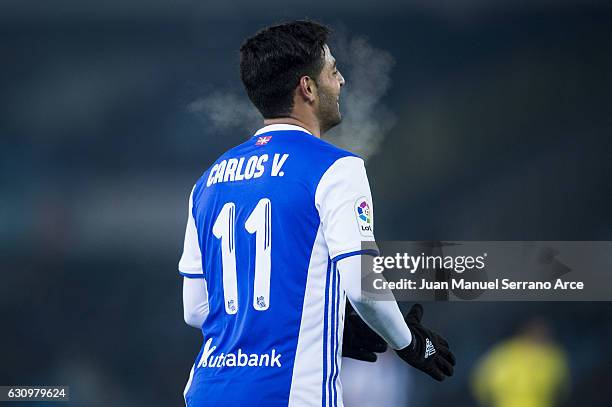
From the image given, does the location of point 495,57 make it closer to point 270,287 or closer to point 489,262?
point 489,262

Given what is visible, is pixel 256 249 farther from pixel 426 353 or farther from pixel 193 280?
pixel 426 353

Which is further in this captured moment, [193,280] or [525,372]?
[525,372]

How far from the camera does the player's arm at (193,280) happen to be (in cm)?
241

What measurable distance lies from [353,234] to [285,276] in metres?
0.20

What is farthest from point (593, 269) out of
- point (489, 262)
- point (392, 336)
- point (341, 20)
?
point (392, 336)

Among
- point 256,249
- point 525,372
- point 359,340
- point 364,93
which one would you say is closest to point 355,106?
point 364,93

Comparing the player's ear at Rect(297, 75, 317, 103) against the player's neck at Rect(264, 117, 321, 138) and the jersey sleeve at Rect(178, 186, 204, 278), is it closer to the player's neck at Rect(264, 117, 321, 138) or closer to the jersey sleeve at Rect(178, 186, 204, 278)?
the player's neck at Rect(264, 117, 321, 138)

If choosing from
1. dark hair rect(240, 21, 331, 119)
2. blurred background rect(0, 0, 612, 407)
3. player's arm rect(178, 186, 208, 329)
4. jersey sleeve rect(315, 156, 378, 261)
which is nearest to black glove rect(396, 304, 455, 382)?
jersey sleeve rect(315, 156, 378, 261)

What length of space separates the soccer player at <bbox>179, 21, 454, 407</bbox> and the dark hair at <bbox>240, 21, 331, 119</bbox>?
0.32 feet

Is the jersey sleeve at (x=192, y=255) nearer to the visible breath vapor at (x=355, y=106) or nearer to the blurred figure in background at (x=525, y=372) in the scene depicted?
the blurred figure in background at (x=525, y=372)

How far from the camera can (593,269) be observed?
24.1ft

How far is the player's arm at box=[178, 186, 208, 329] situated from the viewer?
2.41m

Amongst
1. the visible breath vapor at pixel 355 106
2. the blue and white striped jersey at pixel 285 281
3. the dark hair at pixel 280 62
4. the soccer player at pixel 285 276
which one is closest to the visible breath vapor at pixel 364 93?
the visible breath vapor at pixel 355 106

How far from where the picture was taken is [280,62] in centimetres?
234
